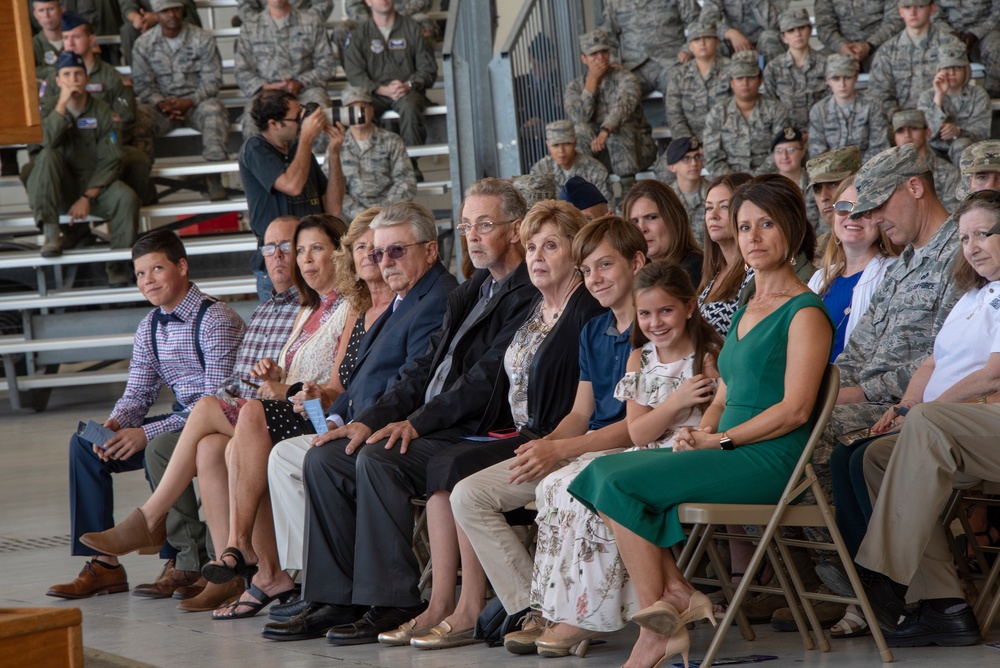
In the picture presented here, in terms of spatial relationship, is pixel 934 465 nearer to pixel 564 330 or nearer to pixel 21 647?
pixel 564 330

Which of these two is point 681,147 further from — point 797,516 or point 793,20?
point 797,516

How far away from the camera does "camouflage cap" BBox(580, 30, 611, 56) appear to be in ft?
32.2

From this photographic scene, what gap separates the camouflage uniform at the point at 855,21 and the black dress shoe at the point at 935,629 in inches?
306

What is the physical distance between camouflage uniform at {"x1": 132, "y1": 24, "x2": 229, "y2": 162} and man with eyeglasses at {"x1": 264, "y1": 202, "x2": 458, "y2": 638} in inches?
260

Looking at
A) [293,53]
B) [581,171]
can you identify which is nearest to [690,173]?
[581,171]

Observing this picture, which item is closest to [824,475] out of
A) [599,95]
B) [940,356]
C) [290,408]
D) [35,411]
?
[940,356]

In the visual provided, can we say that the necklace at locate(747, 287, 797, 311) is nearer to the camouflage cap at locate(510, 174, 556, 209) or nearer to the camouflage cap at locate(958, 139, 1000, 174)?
the camouflage cap at locate(958, 139, 1000, 174)

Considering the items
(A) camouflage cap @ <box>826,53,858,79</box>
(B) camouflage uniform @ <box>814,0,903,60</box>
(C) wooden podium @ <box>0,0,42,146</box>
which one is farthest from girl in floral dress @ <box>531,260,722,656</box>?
(B) camouflage uniform @ <box>814,0,903,60</box>

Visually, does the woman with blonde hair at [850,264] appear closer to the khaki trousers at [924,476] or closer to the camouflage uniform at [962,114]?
the khaki trousers at [924,476]

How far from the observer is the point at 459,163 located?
7.65 metres

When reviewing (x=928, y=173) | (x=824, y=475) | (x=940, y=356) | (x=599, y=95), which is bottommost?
(x=824, y=475)

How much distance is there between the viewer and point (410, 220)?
4.55 meters

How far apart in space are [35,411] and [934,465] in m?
8.70

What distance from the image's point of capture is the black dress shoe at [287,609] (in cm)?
410
